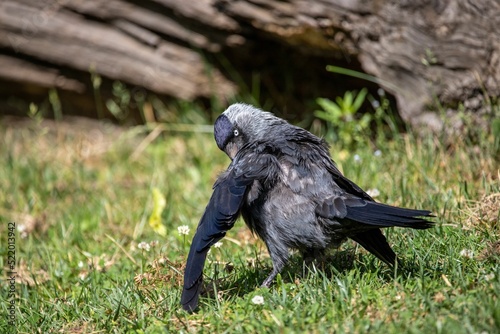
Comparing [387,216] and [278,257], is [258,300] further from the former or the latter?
[387,216]

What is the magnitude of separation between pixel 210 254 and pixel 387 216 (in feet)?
5.28

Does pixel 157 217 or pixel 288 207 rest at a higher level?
pixel 288 207

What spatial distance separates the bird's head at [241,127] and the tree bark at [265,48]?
1459 mm

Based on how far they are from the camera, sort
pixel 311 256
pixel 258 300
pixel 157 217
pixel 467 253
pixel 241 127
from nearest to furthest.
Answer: pixel 258 300, pixel 467 253, pixel 311 256, pixel 241 127, pixel 157 217

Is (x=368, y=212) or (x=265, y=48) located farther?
(x=265, y=48)

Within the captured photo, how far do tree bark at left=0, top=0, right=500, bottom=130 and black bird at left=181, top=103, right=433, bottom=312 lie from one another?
1628 mm

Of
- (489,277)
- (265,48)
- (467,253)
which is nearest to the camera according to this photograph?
(489,277)

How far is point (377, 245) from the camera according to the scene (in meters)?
3.82

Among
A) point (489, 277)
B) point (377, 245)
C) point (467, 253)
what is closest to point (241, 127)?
point (377, 245)

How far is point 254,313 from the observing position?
3508mm

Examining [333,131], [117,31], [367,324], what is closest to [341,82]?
[333,131]

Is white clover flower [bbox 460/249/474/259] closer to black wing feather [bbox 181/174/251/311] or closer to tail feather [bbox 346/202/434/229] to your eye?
tail feather [bbox 346/202/434/229]

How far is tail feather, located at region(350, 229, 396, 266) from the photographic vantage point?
377 cm

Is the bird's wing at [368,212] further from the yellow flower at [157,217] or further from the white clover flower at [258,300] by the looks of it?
the yellow flower at [157,217]
